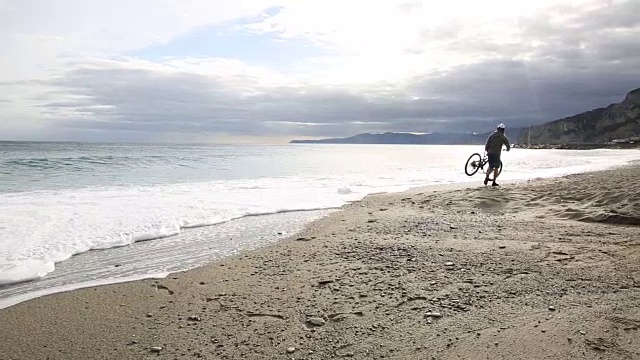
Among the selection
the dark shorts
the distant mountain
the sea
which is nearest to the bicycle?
the dark shorts

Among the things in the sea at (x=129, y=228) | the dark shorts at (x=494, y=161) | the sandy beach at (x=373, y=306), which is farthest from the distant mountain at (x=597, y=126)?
the sandy beach at (x=373, y=306)

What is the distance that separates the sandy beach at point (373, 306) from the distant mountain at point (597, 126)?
Result: 149m

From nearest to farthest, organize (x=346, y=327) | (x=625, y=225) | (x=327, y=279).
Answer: (x=346, y=327) < (x=327, y=279) < (x=625, y=225)

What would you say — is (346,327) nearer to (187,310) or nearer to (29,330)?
(187,310)

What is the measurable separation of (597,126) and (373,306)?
7071 inches

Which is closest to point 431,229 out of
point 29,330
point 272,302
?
point 272,302

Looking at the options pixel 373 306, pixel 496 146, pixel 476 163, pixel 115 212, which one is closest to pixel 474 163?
pixel 476 163

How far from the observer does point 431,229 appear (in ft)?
26.6

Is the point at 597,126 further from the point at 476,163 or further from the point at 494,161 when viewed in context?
the point at 494,161

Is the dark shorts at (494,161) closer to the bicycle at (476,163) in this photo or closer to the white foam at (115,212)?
the bicycle at (476,163)

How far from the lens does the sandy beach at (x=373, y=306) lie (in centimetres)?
353

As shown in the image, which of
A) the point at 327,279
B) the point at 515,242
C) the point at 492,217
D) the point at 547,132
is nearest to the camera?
the point at 327,279

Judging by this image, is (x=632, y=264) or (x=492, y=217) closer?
(x=632, y=264)

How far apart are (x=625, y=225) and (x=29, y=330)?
29.2 ft
